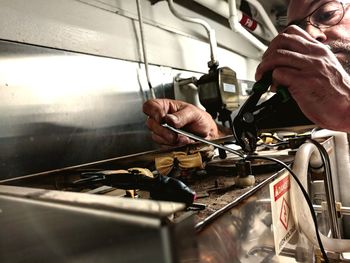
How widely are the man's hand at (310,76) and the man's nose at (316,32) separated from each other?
17.1 inches

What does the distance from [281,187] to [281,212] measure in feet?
0.18

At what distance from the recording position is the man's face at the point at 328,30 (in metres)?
1.08

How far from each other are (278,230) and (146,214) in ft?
→ 1.57

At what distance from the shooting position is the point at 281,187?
64 cm

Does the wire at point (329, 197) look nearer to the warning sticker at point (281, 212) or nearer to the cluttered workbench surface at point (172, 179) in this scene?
the cluttered workbench surface at point (172, 179)

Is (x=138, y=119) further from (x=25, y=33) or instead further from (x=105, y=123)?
(x=25, y=33)

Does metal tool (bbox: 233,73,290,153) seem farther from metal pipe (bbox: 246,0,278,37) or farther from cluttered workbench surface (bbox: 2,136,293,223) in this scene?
metal pipe (bbox: 246,0,278,37)

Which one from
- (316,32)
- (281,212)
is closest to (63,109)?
(281,212)

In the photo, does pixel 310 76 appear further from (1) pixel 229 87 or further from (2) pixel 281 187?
(1) pixel 229 87

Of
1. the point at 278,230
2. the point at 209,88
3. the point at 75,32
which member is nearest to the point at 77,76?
the point at 75,32

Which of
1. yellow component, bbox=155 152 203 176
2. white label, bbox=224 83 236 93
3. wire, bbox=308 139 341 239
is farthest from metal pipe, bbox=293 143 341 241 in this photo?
white label, bbox=224 83 236 93

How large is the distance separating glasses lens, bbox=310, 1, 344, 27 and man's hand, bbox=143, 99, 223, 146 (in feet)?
2.00

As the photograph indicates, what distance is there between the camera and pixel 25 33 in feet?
2.71

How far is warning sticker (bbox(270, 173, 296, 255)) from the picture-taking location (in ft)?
1.91
